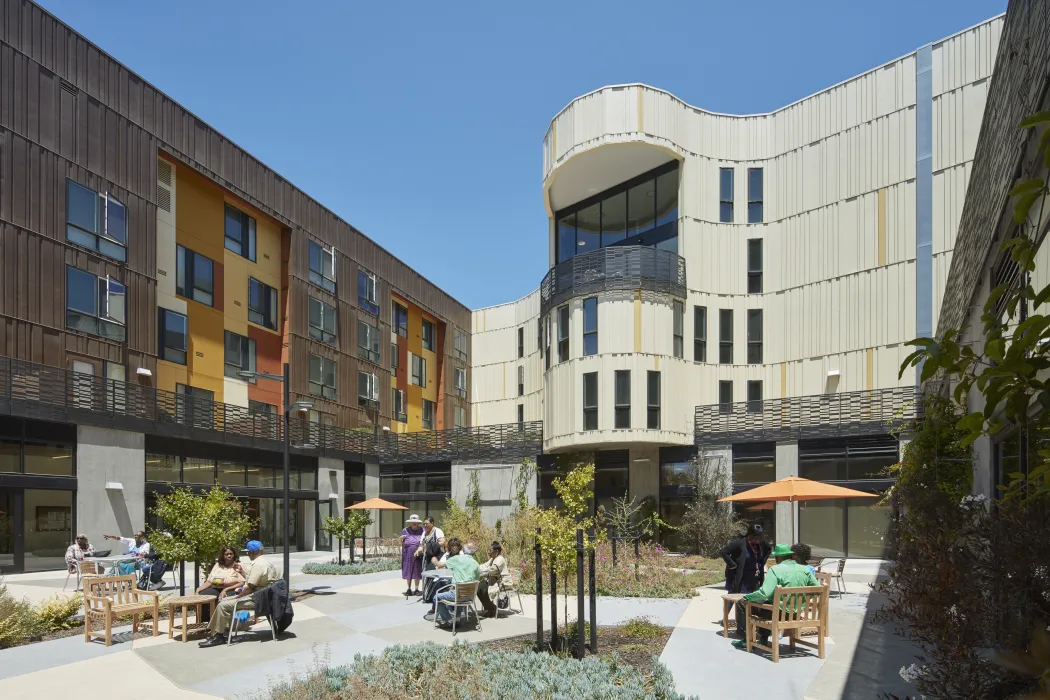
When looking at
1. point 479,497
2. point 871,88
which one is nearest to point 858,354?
point 871,88

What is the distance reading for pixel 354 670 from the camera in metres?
8.73

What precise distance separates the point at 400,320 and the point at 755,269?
22.0 m

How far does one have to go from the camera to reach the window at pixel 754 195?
1176 inches

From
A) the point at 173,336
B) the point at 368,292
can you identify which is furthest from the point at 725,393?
the point at 173,336

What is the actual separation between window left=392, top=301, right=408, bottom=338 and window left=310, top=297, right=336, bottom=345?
693 centimetres

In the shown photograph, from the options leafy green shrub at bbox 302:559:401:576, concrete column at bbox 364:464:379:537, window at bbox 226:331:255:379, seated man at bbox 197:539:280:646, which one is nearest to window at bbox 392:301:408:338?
concrete column at bbox 364:464:379:537

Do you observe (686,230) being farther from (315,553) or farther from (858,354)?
(315,553)

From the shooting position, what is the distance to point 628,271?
28547 millimetres

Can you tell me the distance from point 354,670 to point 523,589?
7614 millimetres

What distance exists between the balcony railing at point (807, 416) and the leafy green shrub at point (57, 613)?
21.2 metres

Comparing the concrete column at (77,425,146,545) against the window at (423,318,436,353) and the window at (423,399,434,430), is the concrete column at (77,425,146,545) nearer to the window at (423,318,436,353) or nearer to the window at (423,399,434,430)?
the window at (423,399,434,430)

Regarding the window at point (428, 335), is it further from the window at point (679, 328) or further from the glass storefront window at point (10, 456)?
the glass storefront window at point (10, 456)

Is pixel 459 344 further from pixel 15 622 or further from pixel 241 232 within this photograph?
pixel 15 622

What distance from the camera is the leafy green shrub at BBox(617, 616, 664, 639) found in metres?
11.0
